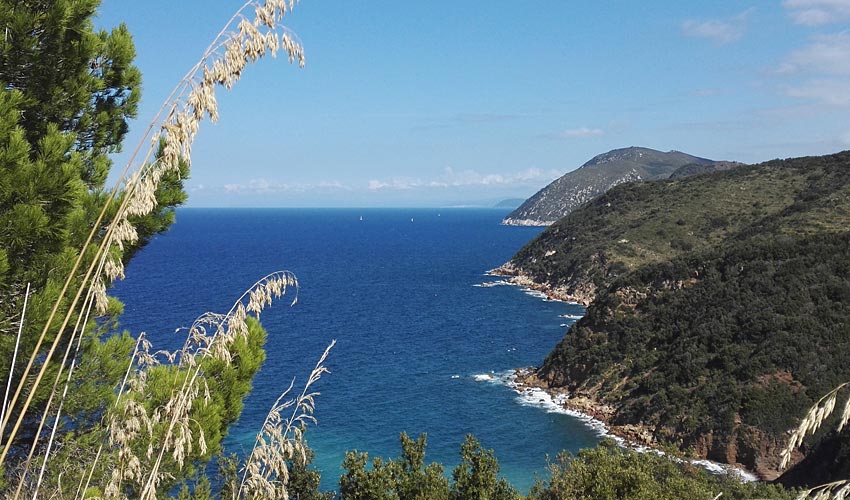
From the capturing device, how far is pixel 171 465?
570 cm

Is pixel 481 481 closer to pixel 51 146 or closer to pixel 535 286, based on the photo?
pixel 51 146

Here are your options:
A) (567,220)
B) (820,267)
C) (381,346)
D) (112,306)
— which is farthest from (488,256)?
(112,306)

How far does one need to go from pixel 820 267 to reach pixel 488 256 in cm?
7519

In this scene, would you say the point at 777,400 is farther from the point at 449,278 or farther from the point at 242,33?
the point at 449,278

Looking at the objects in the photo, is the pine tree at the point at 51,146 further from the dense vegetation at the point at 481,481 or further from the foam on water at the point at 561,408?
the foam on water at the point at 561,408

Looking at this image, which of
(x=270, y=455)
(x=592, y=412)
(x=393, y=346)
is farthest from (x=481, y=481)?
(x=393, y=346)

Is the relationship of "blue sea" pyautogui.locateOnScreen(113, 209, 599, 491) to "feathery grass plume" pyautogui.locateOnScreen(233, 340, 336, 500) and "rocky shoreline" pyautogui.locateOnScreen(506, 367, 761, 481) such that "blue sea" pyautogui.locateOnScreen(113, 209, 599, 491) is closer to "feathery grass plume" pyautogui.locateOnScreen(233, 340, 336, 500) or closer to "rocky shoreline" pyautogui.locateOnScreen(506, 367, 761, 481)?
"rocky shoreline" pyautogui.locateOnScreen(506, 367, 761, 481)

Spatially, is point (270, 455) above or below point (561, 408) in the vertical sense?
above

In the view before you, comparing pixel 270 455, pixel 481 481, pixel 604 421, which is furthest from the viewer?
pixel 604 421

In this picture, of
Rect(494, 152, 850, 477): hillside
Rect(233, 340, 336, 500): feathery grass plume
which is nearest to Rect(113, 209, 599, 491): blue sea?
Rect(233, 340, 336, 500): feathery grass plume

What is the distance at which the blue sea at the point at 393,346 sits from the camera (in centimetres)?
3003

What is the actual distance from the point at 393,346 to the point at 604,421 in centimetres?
1893

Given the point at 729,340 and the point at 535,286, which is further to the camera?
the point at 535,286

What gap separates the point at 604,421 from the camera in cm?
3294
